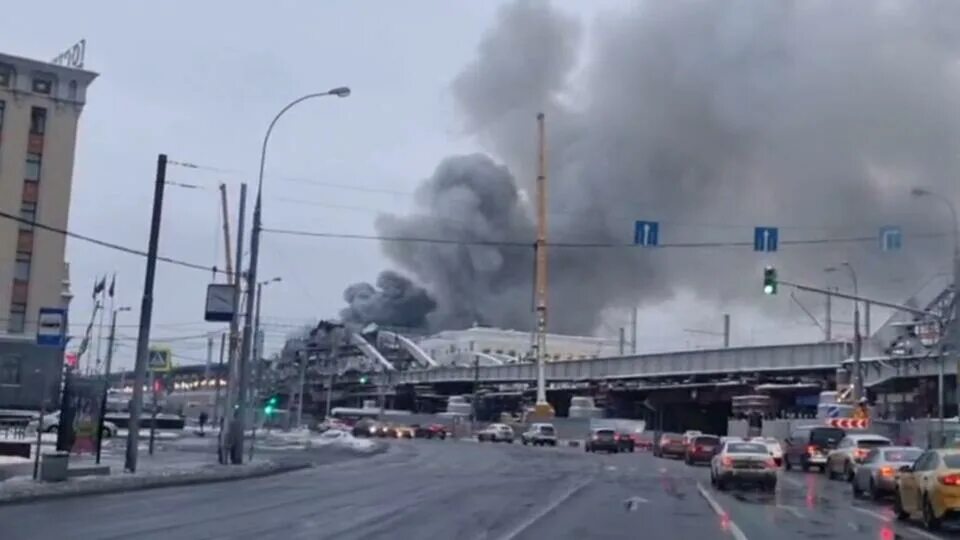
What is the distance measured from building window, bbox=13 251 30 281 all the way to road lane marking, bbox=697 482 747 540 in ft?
155

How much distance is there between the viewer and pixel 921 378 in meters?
72.6

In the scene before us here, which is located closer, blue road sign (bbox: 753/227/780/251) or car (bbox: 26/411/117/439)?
blue road sign (bbox: 753/227/780/251)

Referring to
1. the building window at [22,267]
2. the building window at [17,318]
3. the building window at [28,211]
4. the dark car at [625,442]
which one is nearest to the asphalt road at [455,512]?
the building window at [17,318]

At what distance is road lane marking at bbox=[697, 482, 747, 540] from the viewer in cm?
1970

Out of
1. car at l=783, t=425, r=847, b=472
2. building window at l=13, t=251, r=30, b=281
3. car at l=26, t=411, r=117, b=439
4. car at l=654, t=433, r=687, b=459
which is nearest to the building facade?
car at l=654, t=433, r=687, b=459

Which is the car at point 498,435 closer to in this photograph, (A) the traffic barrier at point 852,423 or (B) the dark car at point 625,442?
(B) the dark car at point 625,442

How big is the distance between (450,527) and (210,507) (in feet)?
18.9

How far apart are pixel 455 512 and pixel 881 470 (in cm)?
1329

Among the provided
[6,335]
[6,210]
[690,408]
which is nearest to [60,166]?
[6,210]

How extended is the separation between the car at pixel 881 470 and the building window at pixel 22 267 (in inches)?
1996

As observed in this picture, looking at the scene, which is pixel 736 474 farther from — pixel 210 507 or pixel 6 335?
pixel 6 335

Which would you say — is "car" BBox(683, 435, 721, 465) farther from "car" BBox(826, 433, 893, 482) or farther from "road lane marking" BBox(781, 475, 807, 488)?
"car" BBox(826, 433, 893, 482)

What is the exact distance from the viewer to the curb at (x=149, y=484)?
79.0ft

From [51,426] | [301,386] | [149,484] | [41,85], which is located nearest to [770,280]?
[149,484]
